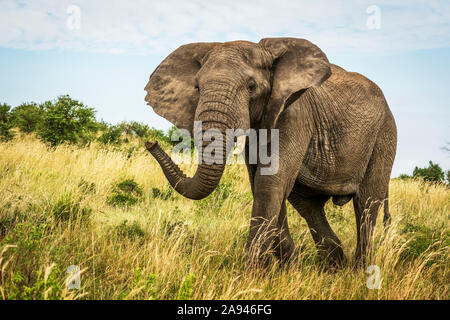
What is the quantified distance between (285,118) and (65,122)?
11.7 m

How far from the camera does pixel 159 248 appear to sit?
5.44 m

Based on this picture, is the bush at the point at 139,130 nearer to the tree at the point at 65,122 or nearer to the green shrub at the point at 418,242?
the tree at the point at 65,122

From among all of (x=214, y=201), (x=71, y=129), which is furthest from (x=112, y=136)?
(x=214, y=201)

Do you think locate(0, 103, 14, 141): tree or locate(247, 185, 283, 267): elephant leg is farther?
locate(0, 103, 14, 141): tree

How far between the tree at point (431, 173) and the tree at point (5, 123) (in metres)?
14.8

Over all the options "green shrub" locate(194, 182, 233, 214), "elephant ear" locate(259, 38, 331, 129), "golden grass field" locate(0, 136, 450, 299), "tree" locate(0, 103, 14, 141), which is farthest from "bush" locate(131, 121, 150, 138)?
"elephant ear" locate(259, 38, 331, 129)

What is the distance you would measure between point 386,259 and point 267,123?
2037mm

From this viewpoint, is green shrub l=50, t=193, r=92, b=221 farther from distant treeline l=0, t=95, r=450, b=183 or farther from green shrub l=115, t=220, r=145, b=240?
distant treeline l=0, t=95, r=450, b=183

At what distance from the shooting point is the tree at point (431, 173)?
1653 centimetres

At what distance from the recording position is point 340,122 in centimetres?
574

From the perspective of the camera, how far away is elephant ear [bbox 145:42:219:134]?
16.3ft

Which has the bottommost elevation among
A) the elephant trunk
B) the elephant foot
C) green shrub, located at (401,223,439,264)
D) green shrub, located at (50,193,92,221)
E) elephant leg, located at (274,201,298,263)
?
the elephant foot

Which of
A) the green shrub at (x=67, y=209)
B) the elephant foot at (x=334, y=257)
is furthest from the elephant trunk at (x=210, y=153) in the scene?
the elephant foot at (x=334, y=257)
